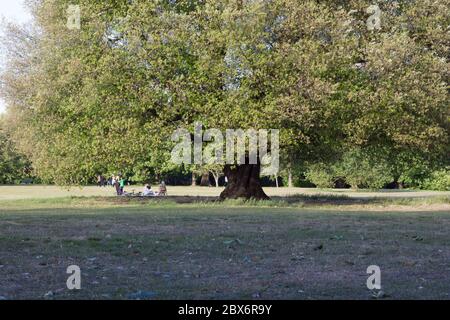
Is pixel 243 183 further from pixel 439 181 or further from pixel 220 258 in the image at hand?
pixel 439 181

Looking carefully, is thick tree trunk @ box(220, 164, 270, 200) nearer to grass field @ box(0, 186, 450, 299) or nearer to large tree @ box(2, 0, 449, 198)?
large tree @ box(2, 0, 449, 198)

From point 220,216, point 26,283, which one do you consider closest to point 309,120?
point 220,216

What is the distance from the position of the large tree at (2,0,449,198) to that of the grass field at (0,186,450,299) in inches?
401

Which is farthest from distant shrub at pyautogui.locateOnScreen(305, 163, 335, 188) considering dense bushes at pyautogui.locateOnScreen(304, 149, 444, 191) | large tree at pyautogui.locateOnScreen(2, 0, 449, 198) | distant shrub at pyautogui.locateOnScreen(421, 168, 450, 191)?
→ large tree at pyautogui.locateOnScreen(2, 0, 449, 198)

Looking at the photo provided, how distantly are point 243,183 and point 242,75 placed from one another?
6.28 metres

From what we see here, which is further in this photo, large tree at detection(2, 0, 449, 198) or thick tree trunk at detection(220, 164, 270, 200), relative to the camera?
thick tree trunk at detection(220, 164, 270, 200)

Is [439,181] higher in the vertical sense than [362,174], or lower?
lower

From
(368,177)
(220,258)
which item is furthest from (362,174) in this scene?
(220,258)

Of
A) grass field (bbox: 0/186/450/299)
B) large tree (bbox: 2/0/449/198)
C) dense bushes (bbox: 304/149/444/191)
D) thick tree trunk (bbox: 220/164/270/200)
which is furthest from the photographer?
dense bushes (bbox: 304/149/444/191)

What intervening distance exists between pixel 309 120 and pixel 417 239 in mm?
12706

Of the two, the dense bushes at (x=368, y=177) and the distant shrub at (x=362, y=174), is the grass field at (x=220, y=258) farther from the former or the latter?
the distant shrub at (x=362, y=174)

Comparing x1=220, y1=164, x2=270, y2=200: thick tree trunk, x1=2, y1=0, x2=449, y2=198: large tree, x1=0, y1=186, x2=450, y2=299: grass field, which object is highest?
x1=2, y1=0, x2=449, y2=198: large tree

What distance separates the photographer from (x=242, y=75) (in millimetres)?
27281

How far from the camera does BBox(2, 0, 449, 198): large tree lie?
2652 cm
